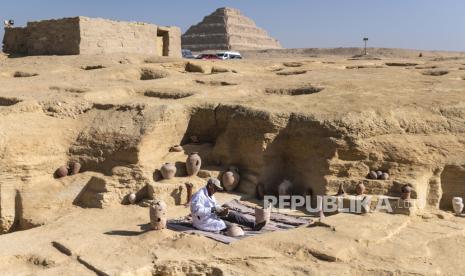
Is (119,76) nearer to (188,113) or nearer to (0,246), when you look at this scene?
(188,113)

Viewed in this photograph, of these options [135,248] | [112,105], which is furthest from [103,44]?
[135,248]

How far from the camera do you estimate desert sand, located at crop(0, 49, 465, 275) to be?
6.37 meters

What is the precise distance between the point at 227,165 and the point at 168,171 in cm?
124

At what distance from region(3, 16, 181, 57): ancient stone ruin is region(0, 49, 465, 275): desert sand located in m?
6.01

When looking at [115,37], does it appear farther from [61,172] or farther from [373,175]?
[373,175]

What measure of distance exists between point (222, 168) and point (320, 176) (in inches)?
74.4

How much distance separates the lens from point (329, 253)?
20.7 feet

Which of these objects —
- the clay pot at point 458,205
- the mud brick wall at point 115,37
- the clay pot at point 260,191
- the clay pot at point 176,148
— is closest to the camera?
the clay pot at point 458,205

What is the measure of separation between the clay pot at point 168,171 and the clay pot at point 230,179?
90 cm

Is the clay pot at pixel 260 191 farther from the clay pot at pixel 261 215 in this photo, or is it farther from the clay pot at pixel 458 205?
the clay pot at pixel 458 205

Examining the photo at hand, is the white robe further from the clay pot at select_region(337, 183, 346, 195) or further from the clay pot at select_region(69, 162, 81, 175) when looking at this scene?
the clay pot at select_region(69, 162, 81, 175)

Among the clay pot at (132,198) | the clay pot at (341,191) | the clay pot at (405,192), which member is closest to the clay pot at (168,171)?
the clay pot at (132,198)

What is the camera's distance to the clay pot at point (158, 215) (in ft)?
23.2

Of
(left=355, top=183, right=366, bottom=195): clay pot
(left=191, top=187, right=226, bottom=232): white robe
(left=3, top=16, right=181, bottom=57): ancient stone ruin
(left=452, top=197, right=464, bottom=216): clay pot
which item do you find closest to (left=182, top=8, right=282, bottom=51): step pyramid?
(left=3, top=16, right=181, bottom=57): ancient stone ruin
